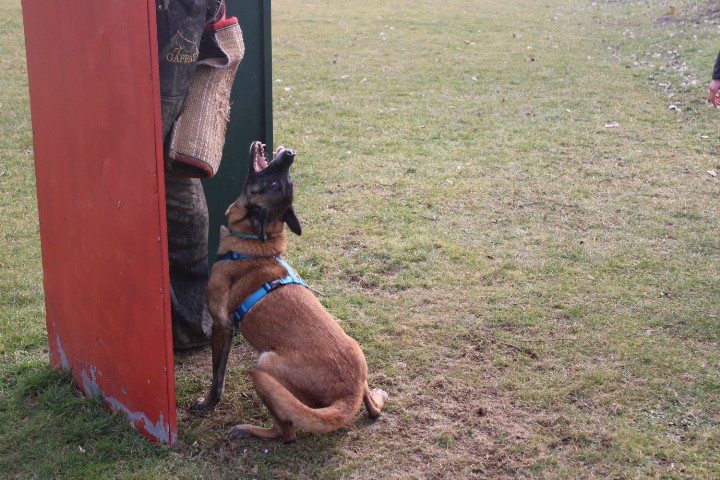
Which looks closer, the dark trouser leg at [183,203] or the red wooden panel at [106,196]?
the red wooden panel at [106,196]

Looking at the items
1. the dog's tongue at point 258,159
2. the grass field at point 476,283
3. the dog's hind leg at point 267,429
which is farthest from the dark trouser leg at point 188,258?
the dog's hind leg at point 267,429

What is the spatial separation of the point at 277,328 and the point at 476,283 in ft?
7.10

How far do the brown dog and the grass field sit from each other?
270 millimetres

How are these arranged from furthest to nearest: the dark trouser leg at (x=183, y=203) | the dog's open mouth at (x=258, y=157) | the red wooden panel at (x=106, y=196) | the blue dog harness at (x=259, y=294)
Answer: the dog's open mouth at (x=258, y=157) → the blue dog harness at (x=259, y=294) → the dark trouser leg at (x=183, y=203) → the red wooden panel at (x=106, y=196)

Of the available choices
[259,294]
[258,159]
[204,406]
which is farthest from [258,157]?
[204,406]

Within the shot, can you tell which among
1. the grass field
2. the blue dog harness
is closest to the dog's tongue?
the blue dog harness

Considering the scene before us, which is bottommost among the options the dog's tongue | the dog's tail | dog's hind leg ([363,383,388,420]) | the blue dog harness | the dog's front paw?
the dog's front paw

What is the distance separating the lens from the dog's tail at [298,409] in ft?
11.5

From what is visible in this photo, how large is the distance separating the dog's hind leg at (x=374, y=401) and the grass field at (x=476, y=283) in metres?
0.07

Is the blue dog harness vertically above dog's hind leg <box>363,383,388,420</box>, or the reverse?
the blue dog harness

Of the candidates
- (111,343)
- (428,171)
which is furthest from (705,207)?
(111,343)

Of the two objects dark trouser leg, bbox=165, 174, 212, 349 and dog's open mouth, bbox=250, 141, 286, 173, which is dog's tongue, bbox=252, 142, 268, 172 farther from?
dark trouser leg, bbox=165, 174, 212, 349

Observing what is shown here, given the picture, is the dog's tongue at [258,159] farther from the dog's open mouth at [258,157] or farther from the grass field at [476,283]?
the grass field at [476,283]

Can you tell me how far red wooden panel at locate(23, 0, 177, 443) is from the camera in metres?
3.14
